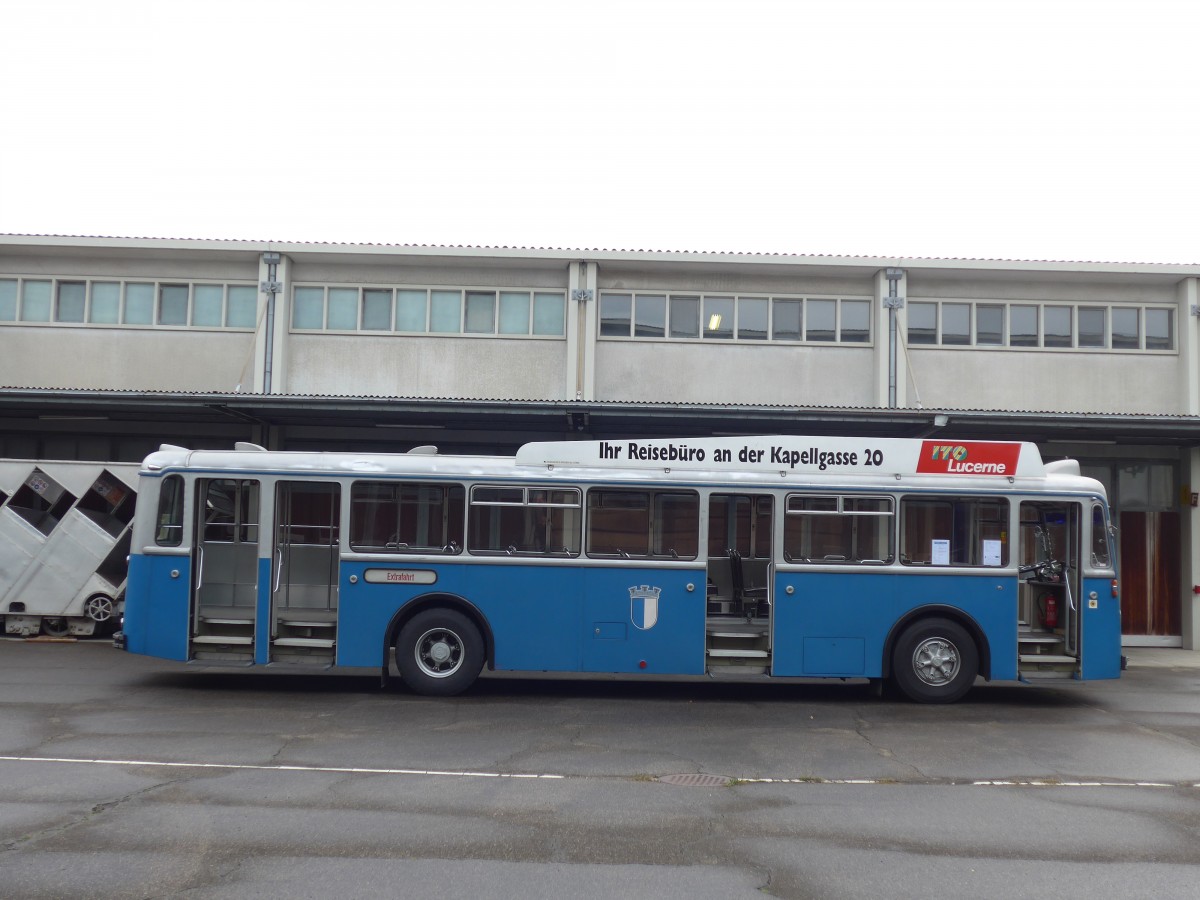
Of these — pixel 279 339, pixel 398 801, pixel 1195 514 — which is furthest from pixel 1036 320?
pixel 398 801

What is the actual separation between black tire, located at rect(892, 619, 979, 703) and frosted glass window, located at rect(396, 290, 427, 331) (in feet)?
39.7

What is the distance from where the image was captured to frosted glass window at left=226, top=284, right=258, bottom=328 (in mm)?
21031

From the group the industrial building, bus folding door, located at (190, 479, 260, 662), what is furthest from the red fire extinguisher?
bus folding door, located at (190, 479, 260, 662)

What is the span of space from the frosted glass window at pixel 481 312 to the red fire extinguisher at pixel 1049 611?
11.8 meters

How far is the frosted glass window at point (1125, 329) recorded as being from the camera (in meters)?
21.1

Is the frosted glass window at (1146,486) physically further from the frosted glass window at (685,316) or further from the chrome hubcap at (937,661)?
the chrome hubcap at (937,661)

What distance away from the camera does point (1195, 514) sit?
20078 millimetres

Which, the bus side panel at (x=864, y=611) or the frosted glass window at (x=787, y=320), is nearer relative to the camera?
the bus side panel at (x=864, y=611)

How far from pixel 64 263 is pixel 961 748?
18900 millimetres

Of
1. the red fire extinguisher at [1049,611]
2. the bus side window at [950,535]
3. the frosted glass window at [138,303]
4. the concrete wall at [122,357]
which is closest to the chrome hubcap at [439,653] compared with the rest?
the bus side window at [950,535]

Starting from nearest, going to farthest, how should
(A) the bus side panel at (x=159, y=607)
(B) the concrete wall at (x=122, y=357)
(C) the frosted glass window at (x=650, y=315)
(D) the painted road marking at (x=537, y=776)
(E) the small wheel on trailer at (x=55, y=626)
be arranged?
(D) the painted road marking at (x=537, y=776) → (A) the bus side panel at (x=159, y=607) → (E) the small wheel on trailer at (x=55, y=626) → (B) the concrete wall at (x=122, y=357) → (C) the frosted glass window at (x=650, y=315)

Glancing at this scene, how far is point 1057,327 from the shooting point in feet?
69.7

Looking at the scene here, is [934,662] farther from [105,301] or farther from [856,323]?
[105,301]

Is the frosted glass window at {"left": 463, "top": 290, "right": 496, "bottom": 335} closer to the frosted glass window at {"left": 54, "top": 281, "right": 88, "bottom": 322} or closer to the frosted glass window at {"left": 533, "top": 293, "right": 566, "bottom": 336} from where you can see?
the frosted glass window at {"left": 533, "top": 293, "right": 566, "bottom": 336}
